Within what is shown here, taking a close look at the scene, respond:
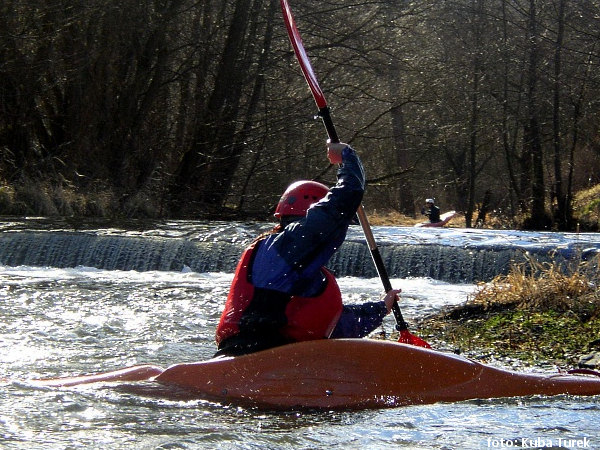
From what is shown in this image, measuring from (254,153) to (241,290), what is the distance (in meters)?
13.7

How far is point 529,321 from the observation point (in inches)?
296

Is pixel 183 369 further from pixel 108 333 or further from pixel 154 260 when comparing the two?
pixel 154 260

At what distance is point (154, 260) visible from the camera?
37.0 ft

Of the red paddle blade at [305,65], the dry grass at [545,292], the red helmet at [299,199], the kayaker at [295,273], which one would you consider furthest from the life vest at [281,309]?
the dry grass at [545,292]

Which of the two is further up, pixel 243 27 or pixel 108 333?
pixel 243 27

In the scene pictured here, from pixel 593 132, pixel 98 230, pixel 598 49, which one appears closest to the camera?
pixel 98 230

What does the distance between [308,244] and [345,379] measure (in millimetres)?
746

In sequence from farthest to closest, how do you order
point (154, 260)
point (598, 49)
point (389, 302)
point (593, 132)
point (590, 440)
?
point (593, 132), point (598, 49), point (154, 260), point (389, 302), point (590, 440)

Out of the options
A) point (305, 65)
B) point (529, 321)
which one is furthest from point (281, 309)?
point (529, 321)

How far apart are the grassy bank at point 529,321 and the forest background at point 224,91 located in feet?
27.2

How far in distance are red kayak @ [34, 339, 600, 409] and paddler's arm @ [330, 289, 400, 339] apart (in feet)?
1.11

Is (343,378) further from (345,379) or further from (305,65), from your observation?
(305,65)

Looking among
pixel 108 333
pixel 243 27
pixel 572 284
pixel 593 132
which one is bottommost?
pixel 108 333

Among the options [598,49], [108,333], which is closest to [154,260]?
[108,333]
